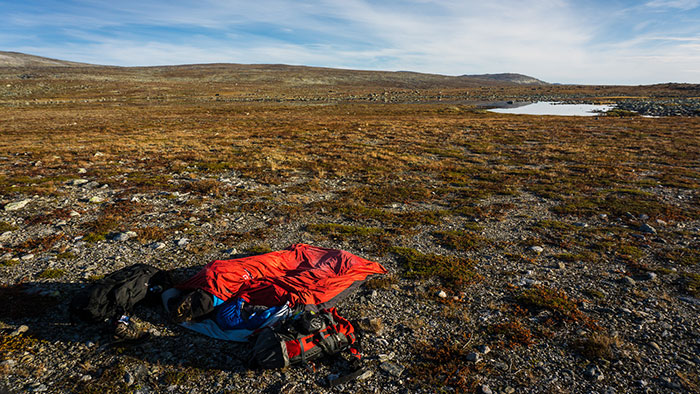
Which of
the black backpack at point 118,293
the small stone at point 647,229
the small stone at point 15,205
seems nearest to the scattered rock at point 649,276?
the small stone at point 647,229

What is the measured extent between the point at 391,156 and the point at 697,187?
16.0 m

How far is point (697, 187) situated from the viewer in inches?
650

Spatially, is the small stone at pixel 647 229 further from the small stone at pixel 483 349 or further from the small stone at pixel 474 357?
the small stone at pixel 474 357

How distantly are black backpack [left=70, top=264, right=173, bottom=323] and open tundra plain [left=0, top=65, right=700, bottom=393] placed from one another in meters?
0.38

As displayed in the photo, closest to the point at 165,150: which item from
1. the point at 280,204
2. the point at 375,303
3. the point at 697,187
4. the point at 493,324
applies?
the point at 280,204

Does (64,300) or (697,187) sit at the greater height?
(697,187)

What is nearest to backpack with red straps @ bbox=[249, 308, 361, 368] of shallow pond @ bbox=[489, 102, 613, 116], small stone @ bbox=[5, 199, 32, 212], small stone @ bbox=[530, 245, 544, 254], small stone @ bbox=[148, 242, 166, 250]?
small stone @ bbox=[148, 242, 166, 250]

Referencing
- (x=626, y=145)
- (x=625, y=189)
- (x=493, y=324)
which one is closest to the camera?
(x=493, y=324)

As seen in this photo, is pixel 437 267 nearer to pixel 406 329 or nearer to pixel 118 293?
pixel 406 329

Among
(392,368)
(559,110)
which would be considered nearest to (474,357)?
(392,368)

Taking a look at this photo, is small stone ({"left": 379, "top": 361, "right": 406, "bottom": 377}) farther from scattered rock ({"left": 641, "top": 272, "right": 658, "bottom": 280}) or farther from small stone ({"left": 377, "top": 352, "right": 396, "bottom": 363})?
scattered rock ({"left": 641, "top": 272, "right": 658, "bottom": 280})

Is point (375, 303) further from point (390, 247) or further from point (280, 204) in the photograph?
point (280, 204)

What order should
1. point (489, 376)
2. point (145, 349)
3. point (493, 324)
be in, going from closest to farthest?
point (489, 376) < point (145, 349) < point (493, 324)

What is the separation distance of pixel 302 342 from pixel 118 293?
396cm
